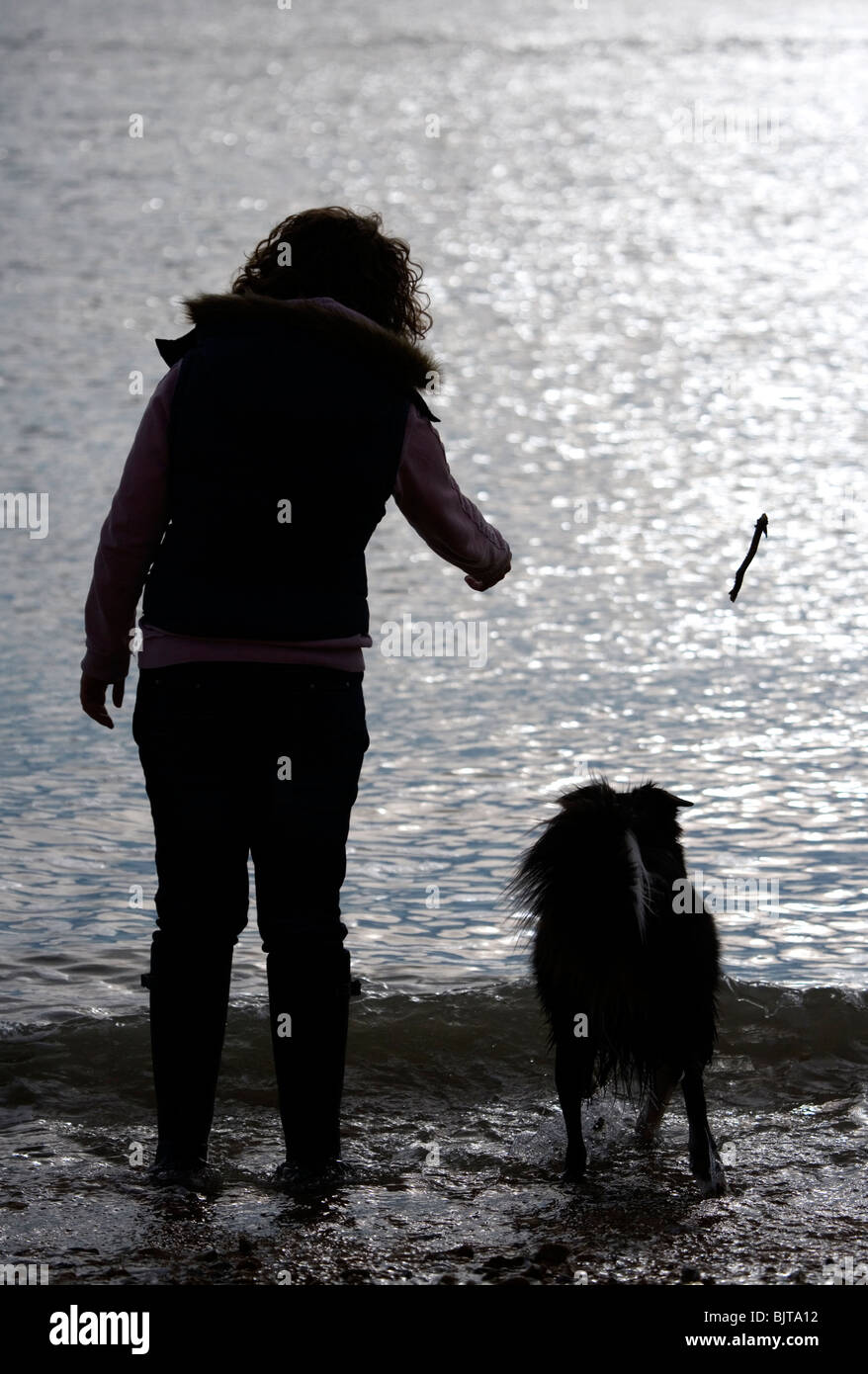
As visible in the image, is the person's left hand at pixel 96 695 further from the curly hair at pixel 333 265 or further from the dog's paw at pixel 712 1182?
the dog's paw at pixel 712 1182

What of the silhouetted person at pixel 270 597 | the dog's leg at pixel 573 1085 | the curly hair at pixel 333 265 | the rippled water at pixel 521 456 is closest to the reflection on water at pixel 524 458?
the rippled water at pixel 521 456

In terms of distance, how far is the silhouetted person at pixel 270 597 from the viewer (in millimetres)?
3539

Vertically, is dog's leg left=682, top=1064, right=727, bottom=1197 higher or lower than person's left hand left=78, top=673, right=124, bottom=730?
lower

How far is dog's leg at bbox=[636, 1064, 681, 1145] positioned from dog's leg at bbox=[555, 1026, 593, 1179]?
151 mm

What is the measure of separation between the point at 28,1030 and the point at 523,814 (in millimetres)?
2077

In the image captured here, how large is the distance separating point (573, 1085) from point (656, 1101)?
30 centimetres

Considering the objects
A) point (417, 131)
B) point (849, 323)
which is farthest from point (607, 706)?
point (417, 131)

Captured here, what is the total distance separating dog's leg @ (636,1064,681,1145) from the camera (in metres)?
3.99

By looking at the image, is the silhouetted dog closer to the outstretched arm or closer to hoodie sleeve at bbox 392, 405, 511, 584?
hoodie sleeve at bbox 392, 405, 511, 584

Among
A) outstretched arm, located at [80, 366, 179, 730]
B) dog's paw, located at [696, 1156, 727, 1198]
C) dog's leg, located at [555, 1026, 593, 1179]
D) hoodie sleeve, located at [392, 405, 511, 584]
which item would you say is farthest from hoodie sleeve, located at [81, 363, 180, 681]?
dog's paw, located at [696, 1156, 727, 1198]

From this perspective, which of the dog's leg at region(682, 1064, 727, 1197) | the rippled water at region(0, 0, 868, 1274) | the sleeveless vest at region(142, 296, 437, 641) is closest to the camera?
the sleeveless vest at region(142, 296, 437, 641)

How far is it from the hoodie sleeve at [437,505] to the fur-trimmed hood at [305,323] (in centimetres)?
11

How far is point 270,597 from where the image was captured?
358cm
